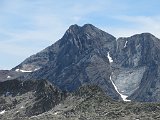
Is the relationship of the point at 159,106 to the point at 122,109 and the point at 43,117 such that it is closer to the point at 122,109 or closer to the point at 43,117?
the point at 122,109

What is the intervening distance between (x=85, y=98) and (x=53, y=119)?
2641cm

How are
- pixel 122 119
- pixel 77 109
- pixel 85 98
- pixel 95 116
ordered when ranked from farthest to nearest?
pixel 85 98, pixel 77 109, pixel 95 116, pixel 122 119

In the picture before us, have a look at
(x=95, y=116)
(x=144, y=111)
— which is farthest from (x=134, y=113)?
(x=95, y=116)

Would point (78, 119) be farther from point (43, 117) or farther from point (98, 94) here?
point (98, 94)

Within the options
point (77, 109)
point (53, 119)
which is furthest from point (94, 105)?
point (53, 119)

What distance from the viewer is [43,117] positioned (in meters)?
179

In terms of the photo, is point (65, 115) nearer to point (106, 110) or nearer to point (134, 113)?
point (106, 110)

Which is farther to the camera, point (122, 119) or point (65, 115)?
point (65, 115)

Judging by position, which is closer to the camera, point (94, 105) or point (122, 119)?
point (122, 119)

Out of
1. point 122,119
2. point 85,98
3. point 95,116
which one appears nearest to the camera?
point 122,119

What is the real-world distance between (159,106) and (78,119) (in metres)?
29.6

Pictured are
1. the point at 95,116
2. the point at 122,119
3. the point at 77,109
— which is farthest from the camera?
→ the point at 77,109

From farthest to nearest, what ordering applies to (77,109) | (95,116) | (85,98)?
(85,98), (77,109), (95,116)

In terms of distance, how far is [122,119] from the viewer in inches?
6289
